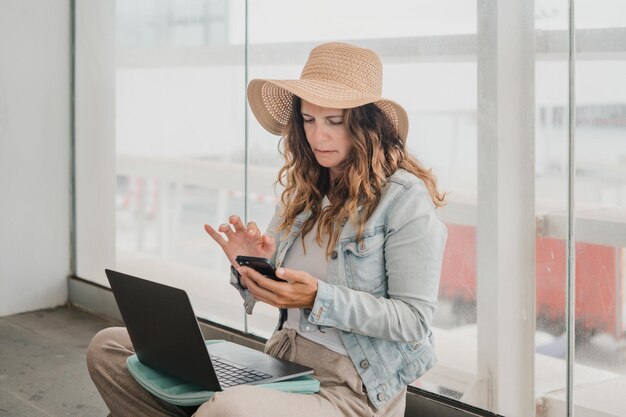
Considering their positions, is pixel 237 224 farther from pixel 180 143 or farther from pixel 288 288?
pixel 180 143

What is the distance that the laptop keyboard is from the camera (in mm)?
1760

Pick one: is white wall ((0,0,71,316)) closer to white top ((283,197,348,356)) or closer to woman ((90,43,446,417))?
woman ((90,43,446,417))

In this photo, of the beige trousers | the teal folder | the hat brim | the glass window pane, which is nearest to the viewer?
the beige trousers

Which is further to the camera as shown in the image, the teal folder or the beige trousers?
the teal folder

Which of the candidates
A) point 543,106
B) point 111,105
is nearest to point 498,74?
point 543,106

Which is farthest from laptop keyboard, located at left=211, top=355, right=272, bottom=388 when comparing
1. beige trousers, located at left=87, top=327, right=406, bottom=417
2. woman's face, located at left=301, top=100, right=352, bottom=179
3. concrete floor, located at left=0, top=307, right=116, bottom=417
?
concrete floor, located at left=0, top=307, right=116, bottom=417

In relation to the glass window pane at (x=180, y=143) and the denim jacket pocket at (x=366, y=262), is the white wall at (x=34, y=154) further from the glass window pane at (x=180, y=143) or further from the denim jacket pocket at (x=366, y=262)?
the denim jacket pocket at (x=366, y=262)

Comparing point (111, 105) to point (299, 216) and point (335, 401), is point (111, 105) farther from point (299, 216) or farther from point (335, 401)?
point (335, 401)

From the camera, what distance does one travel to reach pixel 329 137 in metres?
1.89

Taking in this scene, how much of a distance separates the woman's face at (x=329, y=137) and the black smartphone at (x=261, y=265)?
0.32 meters

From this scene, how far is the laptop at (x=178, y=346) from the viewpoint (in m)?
1.68

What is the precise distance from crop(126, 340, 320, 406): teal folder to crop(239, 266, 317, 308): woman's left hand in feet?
0.54

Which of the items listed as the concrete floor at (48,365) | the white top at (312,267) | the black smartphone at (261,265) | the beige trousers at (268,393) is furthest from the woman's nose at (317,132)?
the concrete floor at (48,365)

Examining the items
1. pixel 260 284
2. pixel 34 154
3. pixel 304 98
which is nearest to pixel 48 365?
pixel 34 154
